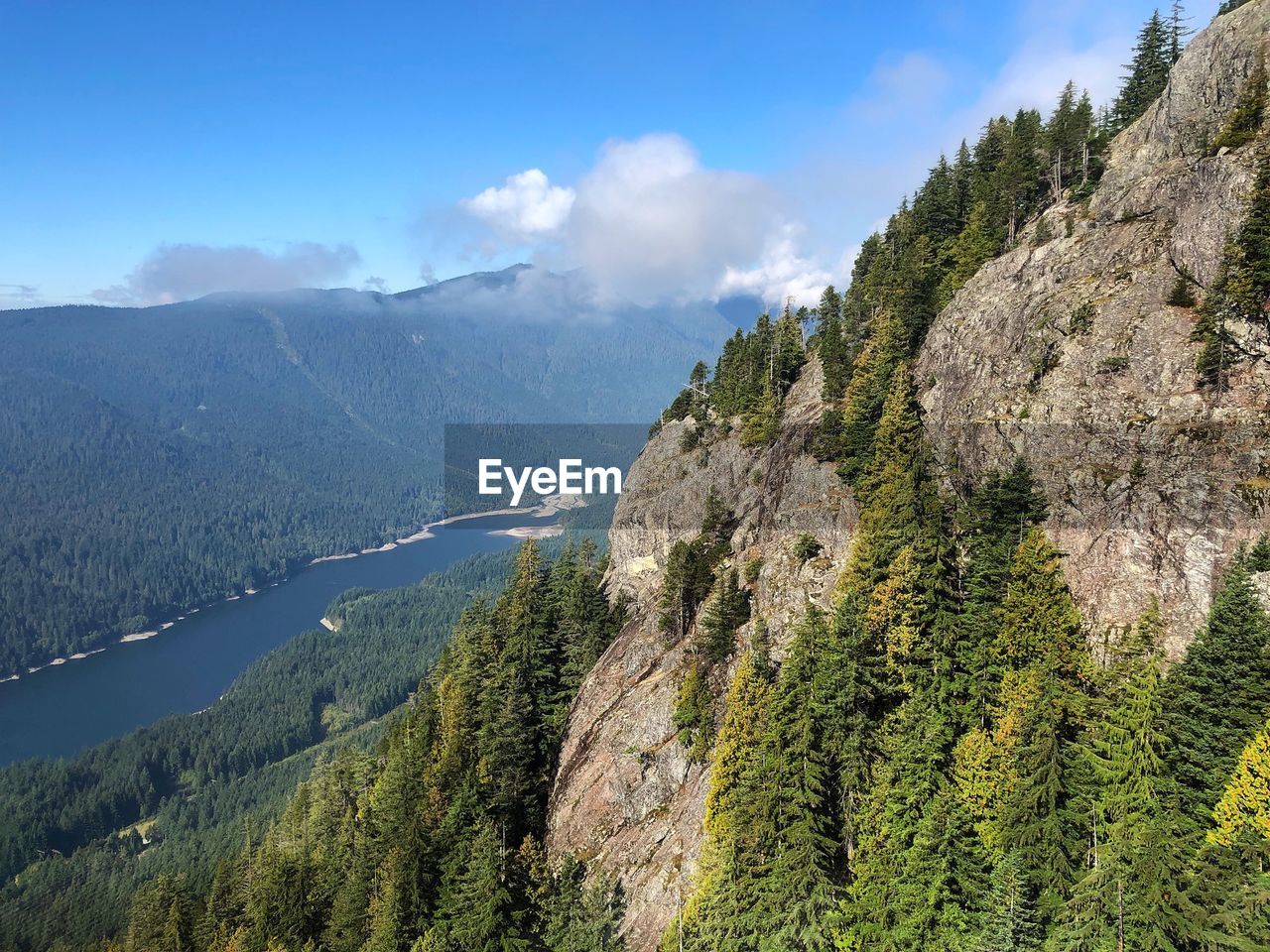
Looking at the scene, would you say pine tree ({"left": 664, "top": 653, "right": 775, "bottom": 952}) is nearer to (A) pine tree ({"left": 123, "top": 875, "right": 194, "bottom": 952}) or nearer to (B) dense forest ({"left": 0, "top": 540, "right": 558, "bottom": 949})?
(A) pine tree ({"left": 123, "top": 875, "right": 194, "bottom": 952})

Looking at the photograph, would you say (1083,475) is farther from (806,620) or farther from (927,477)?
(806,620)

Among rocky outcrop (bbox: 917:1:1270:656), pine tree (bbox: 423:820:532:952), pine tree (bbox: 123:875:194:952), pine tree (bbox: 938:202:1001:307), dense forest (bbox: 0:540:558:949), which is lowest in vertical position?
dense forest (bbox: 0:540:558:949)

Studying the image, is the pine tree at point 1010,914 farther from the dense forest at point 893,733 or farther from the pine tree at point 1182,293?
the pine tree at point 1182,293

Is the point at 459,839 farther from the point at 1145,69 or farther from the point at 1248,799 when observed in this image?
the point at 1145,69

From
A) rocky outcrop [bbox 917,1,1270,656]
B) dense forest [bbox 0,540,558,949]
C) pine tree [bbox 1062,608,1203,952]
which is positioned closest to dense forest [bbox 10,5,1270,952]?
pine tree [bbox 1062,608,1203,952]

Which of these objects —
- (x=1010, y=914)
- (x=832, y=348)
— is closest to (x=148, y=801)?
(x=832, y=348)

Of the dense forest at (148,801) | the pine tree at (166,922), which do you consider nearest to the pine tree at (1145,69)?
the pine tree at (166,922)

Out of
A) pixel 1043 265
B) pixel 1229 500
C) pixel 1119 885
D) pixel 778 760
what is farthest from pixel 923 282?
pixel 1119 885
